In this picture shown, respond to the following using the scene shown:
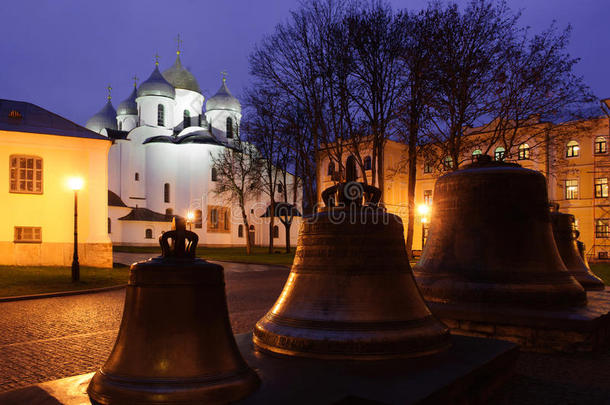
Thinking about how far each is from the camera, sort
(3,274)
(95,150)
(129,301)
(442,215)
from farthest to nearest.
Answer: (95,150)
(3,274)
(442,215)
(129,301)

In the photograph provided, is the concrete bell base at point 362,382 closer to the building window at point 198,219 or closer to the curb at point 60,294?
the curb at point 60,294

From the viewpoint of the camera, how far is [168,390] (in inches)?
115

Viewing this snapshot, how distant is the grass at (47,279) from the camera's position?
15564 mm

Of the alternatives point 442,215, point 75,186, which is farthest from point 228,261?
point 442,215

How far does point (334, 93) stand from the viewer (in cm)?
2283

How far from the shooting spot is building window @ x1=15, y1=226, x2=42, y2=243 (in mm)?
23719

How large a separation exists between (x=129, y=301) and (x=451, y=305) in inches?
189

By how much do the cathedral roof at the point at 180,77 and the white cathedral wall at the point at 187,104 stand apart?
0.89 metres

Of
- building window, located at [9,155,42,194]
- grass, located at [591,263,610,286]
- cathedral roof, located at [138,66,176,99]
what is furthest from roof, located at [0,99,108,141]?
cathedral roof, located at [138,66,176,99]

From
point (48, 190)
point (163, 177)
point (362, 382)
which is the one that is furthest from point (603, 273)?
point (163, 177)

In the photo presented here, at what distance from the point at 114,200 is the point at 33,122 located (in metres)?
37.0

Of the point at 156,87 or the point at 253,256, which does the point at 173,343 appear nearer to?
the point at 253,256

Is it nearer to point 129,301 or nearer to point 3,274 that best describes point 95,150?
point 3,274

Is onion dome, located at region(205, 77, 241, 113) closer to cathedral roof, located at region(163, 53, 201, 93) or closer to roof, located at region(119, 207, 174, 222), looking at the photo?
cathedral roof, located at region(163, 53, 201, 93)
